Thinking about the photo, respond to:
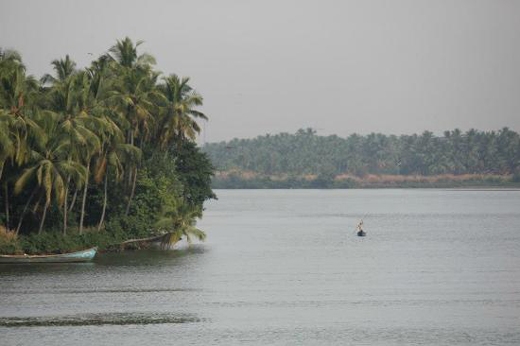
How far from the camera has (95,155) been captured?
6788 centimetres

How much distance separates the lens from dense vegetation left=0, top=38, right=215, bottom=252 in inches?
2392

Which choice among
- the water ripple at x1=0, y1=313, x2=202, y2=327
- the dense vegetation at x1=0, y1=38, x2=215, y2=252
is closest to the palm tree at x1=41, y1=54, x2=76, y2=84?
the dense vegetation at x1=0, y1=38, x2=215, y2=252

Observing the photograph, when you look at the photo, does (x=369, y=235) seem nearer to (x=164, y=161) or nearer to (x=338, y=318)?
(x=164, y=161)

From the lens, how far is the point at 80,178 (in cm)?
6194

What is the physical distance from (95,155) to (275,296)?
846 inches

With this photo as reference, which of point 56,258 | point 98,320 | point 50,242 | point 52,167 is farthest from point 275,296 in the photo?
point 50,242

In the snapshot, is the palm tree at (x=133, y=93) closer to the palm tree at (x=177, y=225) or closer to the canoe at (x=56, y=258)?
the palm tree at (x=177, y=225)

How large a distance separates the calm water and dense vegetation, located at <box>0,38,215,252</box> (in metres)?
3.21

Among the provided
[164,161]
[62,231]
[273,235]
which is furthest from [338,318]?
[273,235]

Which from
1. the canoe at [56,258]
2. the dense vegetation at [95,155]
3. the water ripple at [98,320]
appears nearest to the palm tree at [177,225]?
the dense vegetation at [95,155]

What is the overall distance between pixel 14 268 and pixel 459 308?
27.0 metres

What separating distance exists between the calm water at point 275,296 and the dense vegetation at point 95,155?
3211 millimetres

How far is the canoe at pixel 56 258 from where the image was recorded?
61094mm

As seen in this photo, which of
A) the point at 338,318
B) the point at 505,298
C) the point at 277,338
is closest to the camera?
the point at 277,338
